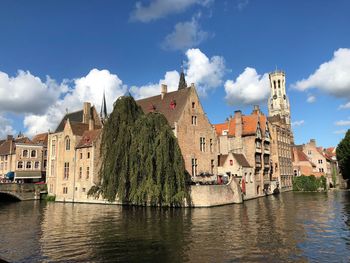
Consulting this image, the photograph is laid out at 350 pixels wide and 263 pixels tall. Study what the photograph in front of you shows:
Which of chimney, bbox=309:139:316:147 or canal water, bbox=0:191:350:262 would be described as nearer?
canal water, bbox=0:191:350:262

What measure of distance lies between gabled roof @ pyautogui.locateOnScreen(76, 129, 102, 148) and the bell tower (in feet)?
366

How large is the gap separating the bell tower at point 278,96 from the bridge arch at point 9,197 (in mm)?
117491

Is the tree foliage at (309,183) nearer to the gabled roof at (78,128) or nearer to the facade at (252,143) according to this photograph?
the facade at (252,143)

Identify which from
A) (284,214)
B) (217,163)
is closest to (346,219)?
(284,214)

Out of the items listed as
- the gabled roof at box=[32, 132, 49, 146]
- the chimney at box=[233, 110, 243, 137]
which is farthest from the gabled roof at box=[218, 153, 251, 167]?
the gabled roof at box=[32, 132, 49, 146]

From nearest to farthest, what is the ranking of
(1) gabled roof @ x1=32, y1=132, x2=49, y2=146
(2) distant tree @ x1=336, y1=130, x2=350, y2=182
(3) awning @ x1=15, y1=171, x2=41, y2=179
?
(2) distant tree @ x1=336, y1=130, x2=350, y2=182 → (3) awning @ x1=15, y1=171, x2=41, y2=179 → (1) gabled roof @ x1=32, y1=132, x2=49, y2=146

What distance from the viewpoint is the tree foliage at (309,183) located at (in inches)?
2584

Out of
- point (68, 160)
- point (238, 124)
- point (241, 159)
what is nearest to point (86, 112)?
point (68, 160)

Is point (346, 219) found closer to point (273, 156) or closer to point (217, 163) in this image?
point (217, 163)

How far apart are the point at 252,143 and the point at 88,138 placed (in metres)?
26.7

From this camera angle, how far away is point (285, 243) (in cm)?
1858

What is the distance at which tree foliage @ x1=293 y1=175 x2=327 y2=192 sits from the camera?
6562 cm

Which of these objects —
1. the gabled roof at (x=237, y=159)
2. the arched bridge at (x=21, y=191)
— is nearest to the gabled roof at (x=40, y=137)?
the arched bridge at (x=21, y=191)

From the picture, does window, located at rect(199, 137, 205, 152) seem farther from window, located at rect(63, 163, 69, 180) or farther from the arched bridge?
the arched bridge
